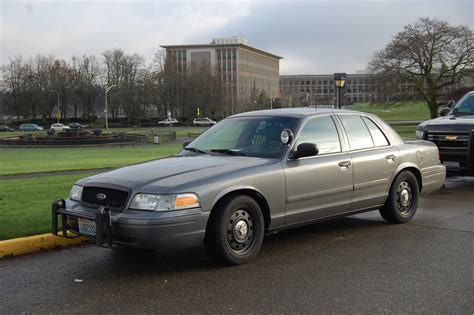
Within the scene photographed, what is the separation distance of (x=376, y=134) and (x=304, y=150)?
178cm

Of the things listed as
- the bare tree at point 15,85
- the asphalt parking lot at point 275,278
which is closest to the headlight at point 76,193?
the asphalt parking lot at point 275,278

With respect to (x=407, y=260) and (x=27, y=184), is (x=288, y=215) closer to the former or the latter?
(x=407, y=260)

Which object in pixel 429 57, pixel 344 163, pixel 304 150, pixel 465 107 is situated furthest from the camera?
pixel 429 57

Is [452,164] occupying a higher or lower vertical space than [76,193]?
lower

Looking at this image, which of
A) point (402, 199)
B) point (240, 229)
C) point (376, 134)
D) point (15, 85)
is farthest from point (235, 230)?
point (15, 85)

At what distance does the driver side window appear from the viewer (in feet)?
20.7

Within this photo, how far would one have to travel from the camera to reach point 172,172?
5.31 m

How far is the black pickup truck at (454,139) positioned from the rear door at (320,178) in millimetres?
4963

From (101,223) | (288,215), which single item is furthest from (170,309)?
(288,215)

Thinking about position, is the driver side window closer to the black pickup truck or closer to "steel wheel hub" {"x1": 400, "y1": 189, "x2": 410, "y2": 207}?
"steel wheel hub" {"x1": 400, "y1": 189, "x2": 410, "y2": 207}

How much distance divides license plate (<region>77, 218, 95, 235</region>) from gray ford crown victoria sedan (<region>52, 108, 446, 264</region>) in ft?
0.06

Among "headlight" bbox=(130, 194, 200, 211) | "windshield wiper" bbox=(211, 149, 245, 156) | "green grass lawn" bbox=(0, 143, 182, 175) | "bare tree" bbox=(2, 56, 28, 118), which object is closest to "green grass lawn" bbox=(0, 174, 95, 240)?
"headlight" bbox=(130, 194, 200, 211)

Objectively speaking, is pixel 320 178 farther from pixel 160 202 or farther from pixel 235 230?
pixel 160 202

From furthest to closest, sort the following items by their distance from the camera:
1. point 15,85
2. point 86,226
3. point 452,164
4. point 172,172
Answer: point 15,85
point 452,164
point 172,172
point 86,226
